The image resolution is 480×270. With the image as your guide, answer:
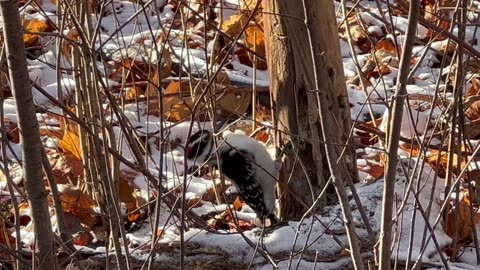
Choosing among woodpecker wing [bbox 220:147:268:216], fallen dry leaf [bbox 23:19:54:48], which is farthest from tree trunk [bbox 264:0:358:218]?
fallen dry leaf [bbox 23:19:54:48]

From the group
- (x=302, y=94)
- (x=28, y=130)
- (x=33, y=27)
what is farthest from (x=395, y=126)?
(x=33, y=27)

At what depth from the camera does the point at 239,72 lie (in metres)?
5.84

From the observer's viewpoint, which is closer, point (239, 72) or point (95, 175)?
point (95, 175)

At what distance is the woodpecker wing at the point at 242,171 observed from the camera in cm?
407

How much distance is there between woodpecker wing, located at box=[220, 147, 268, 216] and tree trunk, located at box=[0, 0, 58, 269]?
222cm

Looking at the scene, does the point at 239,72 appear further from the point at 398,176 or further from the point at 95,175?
the point at 95,175

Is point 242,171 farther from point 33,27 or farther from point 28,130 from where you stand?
point 33,27

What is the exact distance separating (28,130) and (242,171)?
247 cm

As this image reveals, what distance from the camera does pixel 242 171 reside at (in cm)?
414

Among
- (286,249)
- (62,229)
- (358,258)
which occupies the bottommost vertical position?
(286,249)

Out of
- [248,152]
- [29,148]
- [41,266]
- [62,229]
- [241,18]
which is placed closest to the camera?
[29,148]

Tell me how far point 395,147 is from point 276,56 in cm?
204

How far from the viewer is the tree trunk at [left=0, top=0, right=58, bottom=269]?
164cm

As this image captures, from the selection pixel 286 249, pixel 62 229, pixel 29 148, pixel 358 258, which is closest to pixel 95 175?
pixel 62 229
